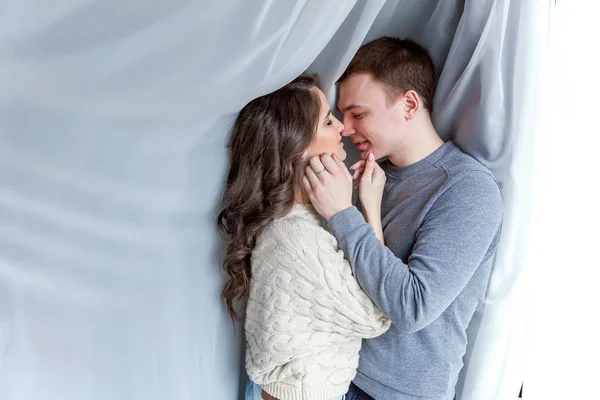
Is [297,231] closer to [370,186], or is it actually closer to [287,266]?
[287,266]

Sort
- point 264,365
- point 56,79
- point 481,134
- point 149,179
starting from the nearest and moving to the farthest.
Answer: point 56,79 < point 149,179 < point 264,365 < point 481,134

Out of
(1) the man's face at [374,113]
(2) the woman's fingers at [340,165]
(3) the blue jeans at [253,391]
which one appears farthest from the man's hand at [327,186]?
(3) the blue jeans at [253,391]

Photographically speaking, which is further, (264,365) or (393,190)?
(393,190)

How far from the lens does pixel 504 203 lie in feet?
3.88

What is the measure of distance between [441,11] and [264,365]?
818 millimetres

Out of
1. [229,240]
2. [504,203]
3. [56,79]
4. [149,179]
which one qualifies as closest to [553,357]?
[504,203]

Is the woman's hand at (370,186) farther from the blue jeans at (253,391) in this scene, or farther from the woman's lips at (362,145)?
the blue jeans at (253,391)

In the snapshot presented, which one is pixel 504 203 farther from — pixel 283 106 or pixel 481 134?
pixel 283 106

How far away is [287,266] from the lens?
1.05m

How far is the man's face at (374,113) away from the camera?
49.3 inches

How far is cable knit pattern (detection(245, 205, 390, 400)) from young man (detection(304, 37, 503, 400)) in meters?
0.04

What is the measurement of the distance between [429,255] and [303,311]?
0.81 ft

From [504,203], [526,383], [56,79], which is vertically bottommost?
[526,383]

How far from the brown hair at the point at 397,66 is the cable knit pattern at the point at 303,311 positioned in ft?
1.19
